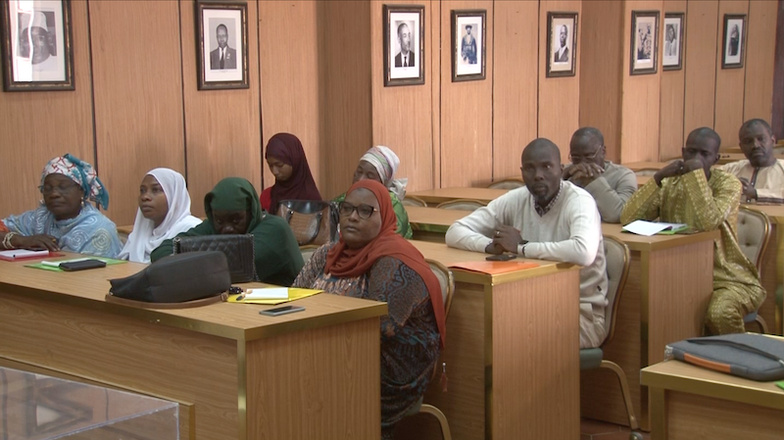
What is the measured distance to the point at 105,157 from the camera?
630 cm

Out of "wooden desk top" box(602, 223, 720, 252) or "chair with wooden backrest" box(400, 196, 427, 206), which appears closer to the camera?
"wooden desk top" box(602, 223, 720, 252)

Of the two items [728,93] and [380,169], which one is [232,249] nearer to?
[380,169]

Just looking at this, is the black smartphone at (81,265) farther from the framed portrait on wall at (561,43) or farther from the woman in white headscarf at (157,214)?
the framed portrait on wall at (561,43)

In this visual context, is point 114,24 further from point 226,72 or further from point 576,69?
point 576,69

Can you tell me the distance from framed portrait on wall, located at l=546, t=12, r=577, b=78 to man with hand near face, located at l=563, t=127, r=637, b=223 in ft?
10.6

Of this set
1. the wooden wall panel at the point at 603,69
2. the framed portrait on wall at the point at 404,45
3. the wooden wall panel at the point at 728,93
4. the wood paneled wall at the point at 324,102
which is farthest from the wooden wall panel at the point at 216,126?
the wooden wall panel at the point at 728,93

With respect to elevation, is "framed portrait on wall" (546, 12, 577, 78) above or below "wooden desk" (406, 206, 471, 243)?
above

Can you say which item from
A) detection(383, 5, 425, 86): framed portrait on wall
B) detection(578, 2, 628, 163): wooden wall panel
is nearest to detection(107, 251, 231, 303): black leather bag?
detection(383, 5, 425, 86): framed portrait on wall

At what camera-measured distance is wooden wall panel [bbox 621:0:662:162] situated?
1005 cm

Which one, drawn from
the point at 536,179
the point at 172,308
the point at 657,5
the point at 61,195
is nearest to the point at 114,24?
the point at 61,195

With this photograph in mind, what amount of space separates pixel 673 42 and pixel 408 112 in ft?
15.3

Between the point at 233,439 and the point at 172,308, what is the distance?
0.51m

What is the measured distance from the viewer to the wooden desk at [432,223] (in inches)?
235

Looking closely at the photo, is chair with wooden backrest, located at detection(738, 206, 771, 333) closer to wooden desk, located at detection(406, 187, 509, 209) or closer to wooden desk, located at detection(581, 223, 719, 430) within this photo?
wooden desk, located at detection(581, 223, 719, 430)
